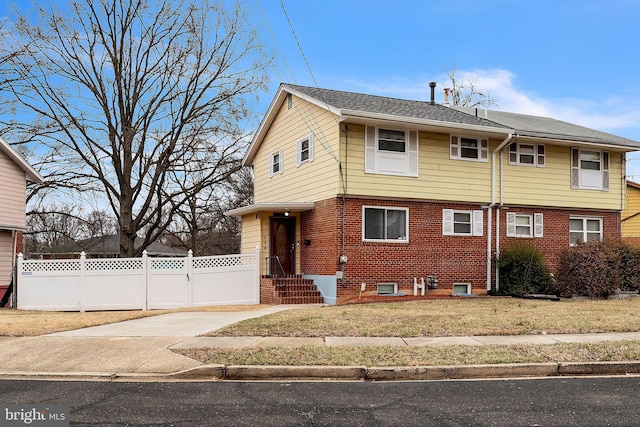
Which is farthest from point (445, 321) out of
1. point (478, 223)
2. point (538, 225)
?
point (538, 225)

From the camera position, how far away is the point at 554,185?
2264cm

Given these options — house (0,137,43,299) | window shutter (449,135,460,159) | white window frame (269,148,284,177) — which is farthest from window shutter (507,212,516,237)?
house (0,137,43,299)

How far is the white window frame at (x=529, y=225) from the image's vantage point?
72.0 feet

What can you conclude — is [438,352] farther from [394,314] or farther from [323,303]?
[323,303]

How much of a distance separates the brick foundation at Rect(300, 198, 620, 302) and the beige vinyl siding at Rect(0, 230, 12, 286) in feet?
38.6

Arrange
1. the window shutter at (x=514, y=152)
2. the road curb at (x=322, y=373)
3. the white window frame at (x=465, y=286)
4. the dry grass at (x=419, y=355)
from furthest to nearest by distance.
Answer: the window shutter at (x=514, y=152), the white window frame at (x=465, y=286), the dry grass at (x=419, y=355), the road curb at (x=322, y=373)

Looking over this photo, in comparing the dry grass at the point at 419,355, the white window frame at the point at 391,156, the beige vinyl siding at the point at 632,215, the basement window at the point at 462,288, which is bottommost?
the dry grass at the point at 419,355

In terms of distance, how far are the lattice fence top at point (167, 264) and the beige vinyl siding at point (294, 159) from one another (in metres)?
4.97

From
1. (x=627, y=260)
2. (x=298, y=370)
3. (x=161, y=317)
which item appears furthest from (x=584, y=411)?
(x=627, y=260)

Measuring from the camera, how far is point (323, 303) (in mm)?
19734

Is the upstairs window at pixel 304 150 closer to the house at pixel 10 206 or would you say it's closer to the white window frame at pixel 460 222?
the white window frame at pixel 460 222

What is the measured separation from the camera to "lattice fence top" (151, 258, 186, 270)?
19609 mm

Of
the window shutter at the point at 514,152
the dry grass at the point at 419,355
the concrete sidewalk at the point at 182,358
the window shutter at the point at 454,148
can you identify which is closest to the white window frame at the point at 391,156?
the window shutter at the point at 454,148

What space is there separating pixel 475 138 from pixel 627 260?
6682 mm
